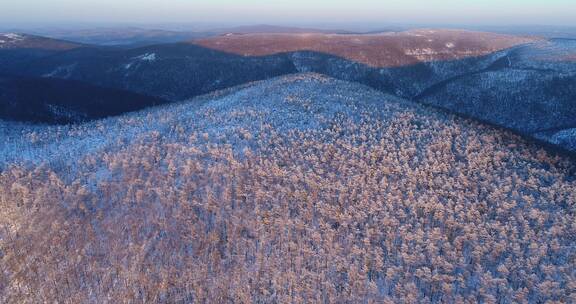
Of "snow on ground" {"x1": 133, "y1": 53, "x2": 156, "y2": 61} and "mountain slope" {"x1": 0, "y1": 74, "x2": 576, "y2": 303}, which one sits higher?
"snow on ground" {"x1": 133, "y1": 53, "x2": 156, "y2": 61}

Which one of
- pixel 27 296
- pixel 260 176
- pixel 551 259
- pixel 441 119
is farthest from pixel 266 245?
pixel 441 119

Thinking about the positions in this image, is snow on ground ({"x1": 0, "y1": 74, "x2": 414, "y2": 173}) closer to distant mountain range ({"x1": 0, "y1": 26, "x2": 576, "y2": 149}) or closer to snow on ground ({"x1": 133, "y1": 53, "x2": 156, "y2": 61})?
distant mountain range ({"x1": 0, "y1": 26, "x2": 576, "y2": 149})

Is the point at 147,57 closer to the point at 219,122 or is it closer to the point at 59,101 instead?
the point at 59,101

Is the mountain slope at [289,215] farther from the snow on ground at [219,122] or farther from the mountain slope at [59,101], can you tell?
the mountain slope at [59,101]

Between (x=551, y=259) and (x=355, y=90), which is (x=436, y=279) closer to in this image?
(x=551, y=259)

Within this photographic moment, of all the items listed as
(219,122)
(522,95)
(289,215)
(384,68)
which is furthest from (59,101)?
(522,95)

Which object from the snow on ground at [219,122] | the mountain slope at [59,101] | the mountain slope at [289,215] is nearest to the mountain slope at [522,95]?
the snow on ground at [219,122]

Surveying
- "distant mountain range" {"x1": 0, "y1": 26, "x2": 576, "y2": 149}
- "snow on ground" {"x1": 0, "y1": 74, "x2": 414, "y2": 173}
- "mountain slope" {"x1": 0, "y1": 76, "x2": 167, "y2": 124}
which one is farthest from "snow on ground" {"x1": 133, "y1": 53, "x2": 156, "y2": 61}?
"snow on ground" {"x1": 0, "y1": 74, "x2": 414, "y2": 173}

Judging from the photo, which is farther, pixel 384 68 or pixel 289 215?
pixel 384 68

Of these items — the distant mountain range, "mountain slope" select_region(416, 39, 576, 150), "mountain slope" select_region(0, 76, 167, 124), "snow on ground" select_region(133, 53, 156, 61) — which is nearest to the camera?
"mountain slope" select_region(0, 76, 167, 124)
